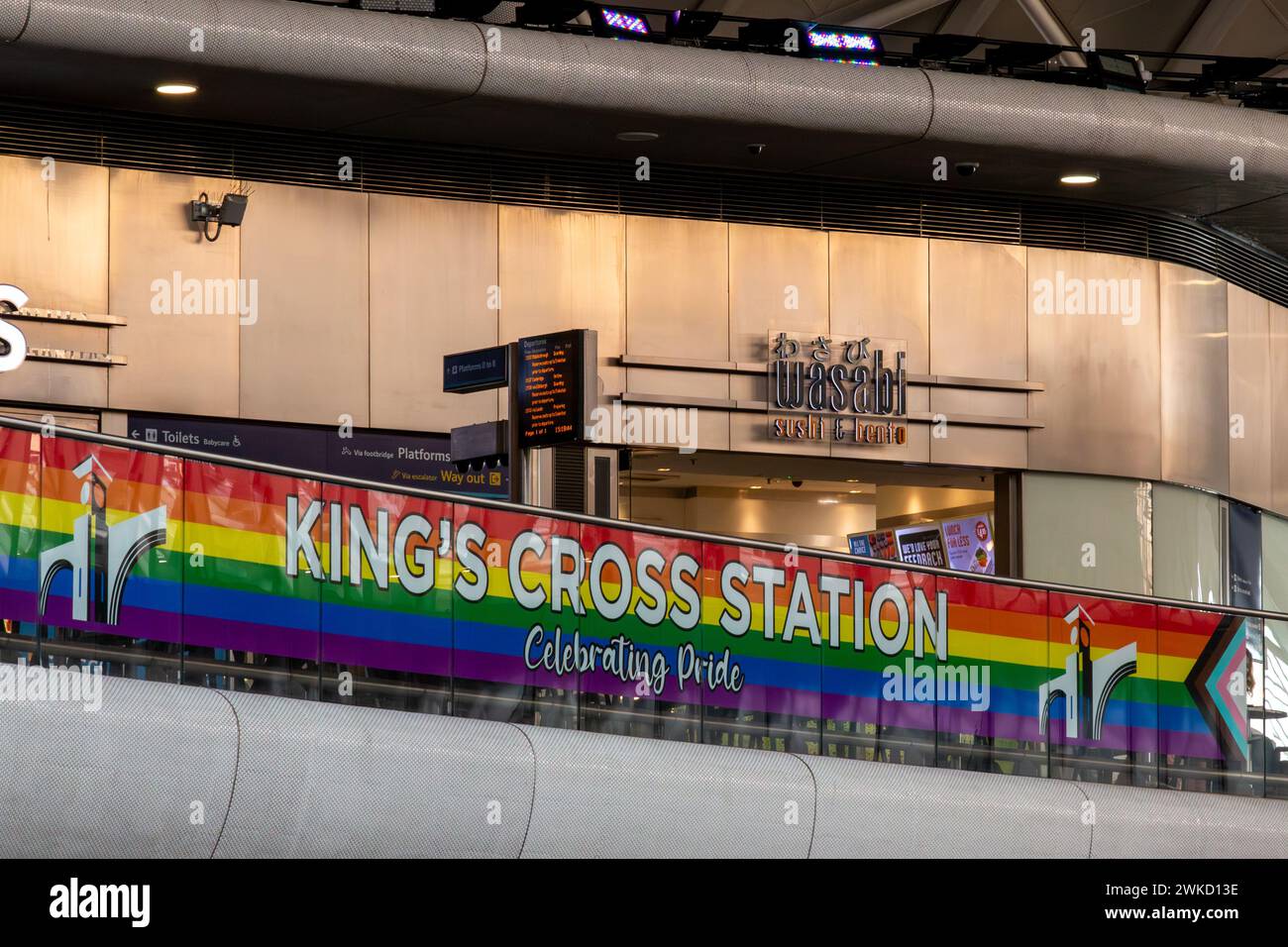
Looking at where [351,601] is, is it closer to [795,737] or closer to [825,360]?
[795,737]

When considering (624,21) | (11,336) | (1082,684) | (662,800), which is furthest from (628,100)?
(662,800)

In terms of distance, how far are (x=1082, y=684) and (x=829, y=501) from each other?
34.3 ft

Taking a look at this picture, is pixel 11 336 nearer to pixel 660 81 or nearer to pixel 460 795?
pixel 660 81

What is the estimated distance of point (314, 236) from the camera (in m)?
16.3

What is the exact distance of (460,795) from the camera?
9.07 m

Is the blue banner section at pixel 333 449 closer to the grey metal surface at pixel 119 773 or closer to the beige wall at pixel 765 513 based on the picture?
the beige wall at pixel 765 513

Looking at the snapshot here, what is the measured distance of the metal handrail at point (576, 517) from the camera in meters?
8.41

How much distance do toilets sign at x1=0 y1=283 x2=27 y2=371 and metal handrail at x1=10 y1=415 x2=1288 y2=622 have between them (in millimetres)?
4294

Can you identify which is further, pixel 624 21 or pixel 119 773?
pixel 624 21

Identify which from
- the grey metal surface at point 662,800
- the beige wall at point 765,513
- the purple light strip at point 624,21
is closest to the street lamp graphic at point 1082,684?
the grey metal surface at point 662,800

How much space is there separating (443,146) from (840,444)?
14.2 ft

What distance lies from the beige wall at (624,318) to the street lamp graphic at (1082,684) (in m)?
5.91

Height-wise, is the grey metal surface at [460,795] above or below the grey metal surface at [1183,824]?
above
